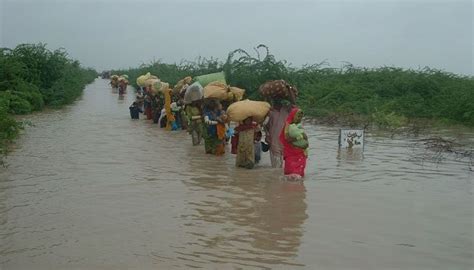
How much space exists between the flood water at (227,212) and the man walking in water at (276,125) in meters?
0.42

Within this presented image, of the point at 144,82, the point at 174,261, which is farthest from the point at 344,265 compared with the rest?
the point at 144,82

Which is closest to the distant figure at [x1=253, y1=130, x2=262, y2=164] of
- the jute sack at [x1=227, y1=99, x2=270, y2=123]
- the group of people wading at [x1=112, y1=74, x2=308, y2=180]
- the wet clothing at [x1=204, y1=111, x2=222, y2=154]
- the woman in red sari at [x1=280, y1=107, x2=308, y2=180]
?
the group of people wading at [x1=112, y1=74, x2=308, y2=180]

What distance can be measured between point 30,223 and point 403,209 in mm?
4127

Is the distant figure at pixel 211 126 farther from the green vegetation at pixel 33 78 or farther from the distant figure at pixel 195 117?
the green vegetation at pixel 33 78

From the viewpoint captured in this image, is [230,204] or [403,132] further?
[403,132]

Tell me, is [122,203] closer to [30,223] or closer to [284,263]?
[30,223]

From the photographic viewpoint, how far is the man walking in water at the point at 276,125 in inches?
340

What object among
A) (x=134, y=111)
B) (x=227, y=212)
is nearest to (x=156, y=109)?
(x=134, y=111)

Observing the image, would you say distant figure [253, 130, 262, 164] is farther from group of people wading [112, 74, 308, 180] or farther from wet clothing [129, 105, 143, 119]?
wet clothing [129, 105, 143, 119]

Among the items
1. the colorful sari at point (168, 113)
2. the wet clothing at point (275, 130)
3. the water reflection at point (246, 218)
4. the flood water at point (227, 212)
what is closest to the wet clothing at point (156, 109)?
the colorful sari at point (168, 113)

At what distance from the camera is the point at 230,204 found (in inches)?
253

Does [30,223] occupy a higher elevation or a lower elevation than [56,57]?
lower

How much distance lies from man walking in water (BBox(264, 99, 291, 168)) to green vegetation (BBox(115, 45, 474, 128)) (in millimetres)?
7758

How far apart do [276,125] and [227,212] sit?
2.92 metres
